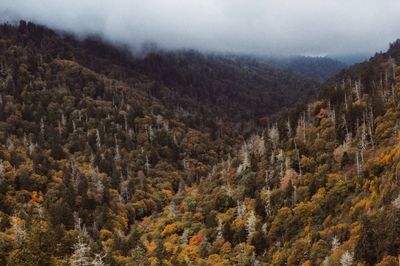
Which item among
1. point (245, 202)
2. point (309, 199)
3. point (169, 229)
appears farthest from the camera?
point (169, 229)

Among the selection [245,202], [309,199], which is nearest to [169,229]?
[245,202]

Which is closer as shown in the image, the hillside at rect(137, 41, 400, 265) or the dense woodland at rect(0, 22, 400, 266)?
the dense woodland at rect(0, 22, 400, 266)

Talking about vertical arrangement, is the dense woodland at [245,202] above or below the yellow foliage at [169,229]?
above

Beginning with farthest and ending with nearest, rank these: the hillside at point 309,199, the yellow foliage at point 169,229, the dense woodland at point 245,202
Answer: the yellow foliage at point 169,229 → the hillside at point 309,199 → the dense woodland at point 245,202

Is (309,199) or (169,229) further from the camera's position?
(169,229)

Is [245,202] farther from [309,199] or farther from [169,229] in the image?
[309,199]

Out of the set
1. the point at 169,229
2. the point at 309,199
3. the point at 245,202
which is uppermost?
the point at 309,199

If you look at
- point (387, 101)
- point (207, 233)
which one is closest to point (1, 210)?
point (207, 233)

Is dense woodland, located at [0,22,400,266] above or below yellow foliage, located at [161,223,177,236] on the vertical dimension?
above

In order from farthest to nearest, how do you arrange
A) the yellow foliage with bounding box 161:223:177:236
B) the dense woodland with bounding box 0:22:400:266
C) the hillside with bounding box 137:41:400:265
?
the yellow foliage with bounding box 161:223:177:236, the hillside with bounding box 137:41:400:265, the dense woodland with bounding box 0:22:400:266

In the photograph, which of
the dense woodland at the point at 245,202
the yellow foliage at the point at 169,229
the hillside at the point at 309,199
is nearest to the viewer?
the dense woodland at the point at 245,202

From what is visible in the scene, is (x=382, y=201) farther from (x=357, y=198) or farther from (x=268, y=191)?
(x=268, y=191)
